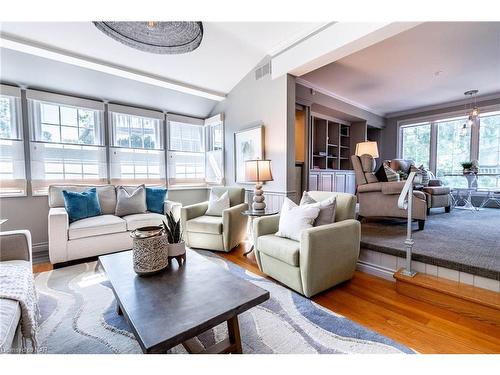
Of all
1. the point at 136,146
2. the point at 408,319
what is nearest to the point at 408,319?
the point at 408,319

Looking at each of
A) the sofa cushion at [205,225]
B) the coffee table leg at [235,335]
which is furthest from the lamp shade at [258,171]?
the coffee table leg at [235,335]

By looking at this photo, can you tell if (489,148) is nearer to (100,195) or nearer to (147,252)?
(147,252)

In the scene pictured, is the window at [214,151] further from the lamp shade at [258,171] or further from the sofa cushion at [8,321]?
the sofa cushion at [8,321]

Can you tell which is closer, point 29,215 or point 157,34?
point 157,34

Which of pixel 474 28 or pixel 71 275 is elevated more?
pixel 474 28

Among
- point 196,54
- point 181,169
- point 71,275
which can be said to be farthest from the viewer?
point 181,169

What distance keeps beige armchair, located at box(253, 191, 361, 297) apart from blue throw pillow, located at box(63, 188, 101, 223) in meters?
2.26

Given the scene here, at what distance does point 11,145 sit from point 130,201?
1.52 metres

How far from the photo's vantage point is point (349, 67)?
131 inches

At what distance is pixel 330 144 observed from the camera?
5.05 meters

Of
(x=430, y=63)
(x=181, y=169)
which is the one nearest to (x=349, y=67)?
A: (x=430, y=63)

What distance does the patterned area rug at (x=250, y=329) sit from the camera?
1301 millimetres

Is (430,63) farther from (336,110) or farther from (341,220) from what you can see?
(341,220)
